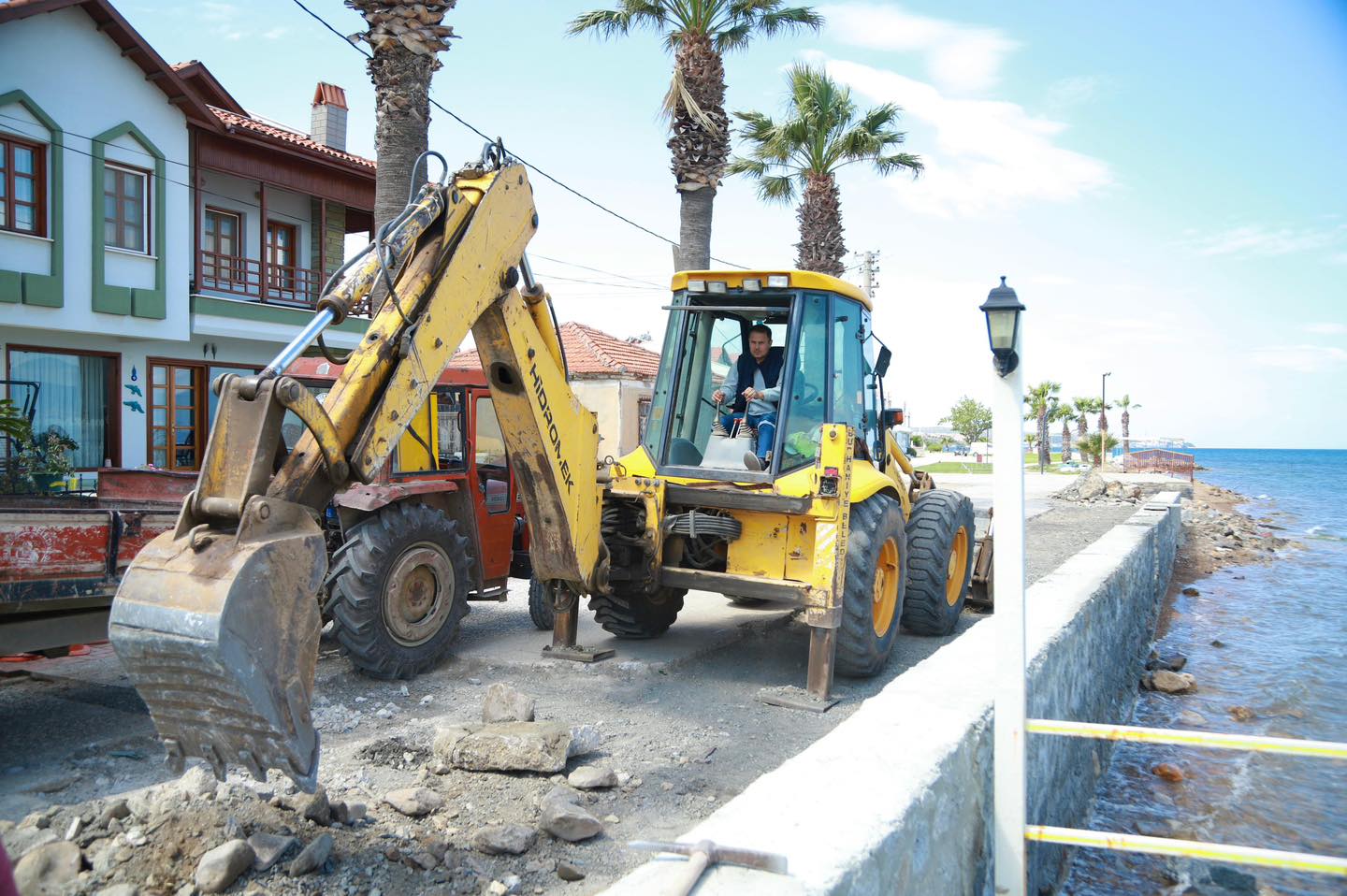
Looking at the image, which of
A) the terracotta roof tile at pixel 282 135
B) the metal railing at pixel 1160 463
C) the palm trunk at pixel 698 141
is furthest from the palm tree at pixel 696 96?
the metal railing at pixel 1160 463

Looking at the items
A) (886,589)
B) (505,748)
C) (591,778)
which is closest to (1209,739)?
(591,778)

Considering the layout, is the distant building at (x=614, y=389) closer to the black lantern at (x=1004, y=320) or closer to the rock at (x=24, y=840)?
the rock at (x=24, y=840)

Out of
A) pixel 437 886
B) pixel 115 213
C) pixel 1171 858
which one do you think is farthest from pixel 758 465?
pixel 115 213

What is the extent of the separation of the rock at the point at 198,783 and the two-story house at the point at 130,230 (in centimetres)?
1290

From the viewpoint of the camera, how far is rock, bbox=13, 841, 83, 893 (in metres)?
3.25

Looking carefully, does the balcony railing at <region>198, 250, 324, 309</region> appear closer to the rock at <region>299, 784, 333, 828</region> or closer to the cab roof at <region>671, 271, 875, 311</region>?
the cab roof at <region>671, 271, 875, 311</region>

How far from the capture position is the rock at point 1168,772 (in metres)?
6.62

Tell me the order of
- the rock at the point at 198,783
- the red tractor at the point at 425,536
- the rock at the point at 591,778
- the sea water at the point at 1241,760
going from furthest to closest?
the red tractor at the point at 425,536 < the sea water at the point at 1241,760 < the rock at the point at 591,778 < the rock at the point at 198,783

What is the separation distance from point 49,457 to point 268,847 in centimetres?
1355

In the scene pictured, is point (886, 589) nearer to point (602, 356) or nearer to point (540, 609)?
point (540, 609)

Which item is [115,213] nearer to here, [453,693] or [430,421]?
[430,421]

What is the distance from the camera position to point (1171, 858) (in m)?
5.18

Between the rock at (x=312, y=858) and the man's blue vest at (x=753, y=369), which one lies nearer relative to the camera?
the rock at (x=312, y=858)

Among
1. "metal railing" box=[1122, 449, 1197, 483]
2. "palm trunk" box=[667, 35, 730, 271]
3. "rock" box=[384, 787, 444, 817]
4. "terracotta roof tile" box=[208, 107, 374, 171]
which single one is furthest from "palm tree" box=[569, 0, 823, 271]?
"metal railing" box=[1122, 449, 1197, 483]
